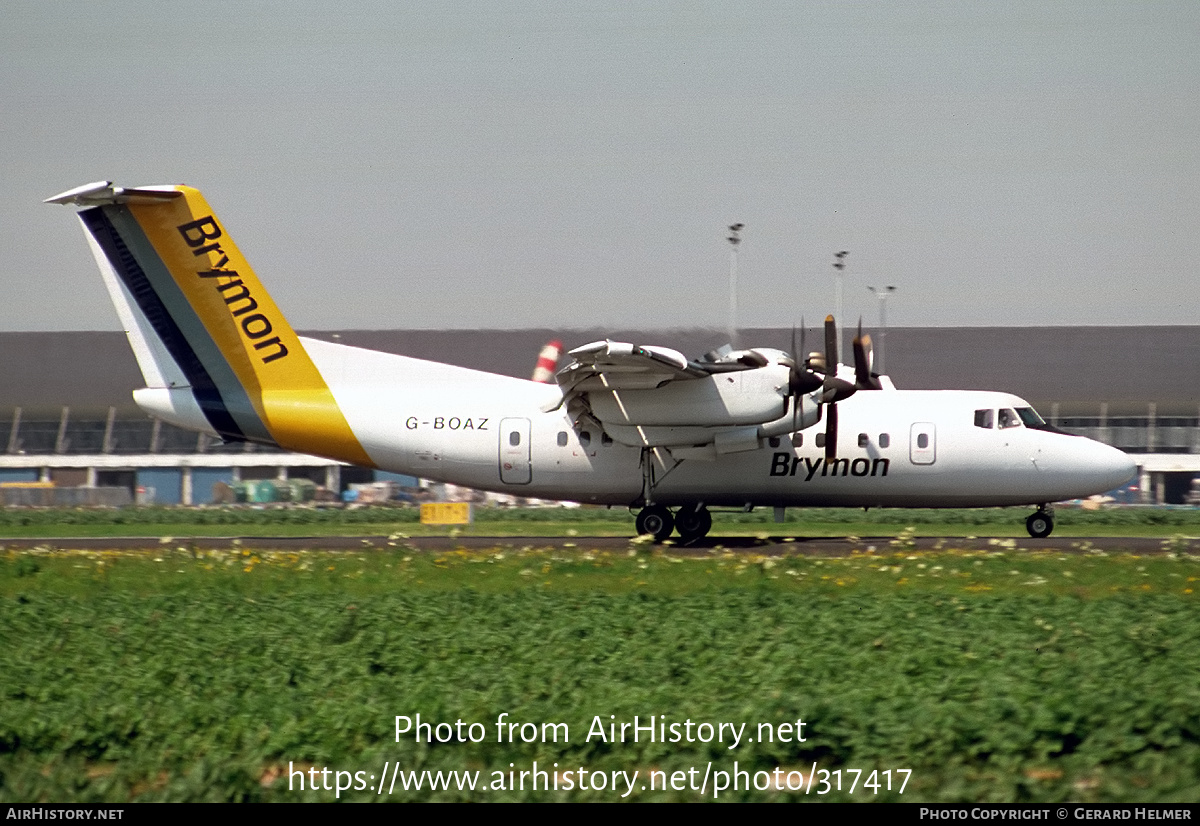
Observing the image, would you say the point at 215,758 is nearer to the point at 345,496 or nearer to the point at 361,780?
the point at 361,780

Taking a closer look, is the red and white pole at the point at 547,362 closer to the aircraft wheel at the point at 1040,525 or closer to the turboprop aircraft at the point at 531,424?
the turboprop aircraft at the point at 531,424

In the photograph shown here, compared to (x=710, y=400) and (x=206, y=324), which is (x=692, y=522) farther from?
(x=206, y=324)

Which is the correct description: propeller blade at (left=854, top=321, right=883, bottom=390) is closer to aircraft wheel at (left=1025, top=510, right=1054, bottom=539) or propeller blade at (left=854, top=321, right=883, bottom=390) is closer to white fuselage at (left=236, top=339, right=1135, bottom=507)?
white fuselage at (left=236, top=339, right=1135, bottom=507)

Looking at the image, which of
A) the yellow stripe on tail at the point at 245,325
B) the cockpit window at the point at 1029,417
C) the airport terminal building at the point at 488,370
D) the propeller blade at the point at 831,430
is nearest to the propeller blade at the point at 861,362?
the propeller blade at the point at 831,430

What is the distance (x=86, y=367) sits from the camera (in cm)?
5288

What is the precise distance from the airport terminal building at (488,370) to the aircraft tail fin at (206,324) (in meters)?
22.3

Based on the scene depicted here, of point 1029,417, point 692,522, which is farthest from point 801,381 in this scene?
point 1029,417

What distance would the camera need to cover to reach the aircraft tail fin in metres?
22.9

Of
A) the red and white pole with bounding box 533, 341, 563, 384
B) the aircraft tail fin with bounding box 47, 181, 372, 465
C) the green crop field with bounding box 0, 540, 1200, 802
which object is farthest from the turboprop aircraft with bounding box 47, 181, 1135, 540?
the green crop field with bounding box 0, 540, 1200, 802

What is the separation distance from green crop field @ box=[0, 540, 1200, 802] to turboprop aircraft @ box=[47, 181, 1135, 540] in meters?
8.07

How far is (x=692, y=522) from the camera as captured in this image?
2347cm

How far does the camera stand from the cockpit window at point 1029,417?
23.2 meters

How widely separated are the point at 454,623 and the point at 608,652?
2.05 meters
